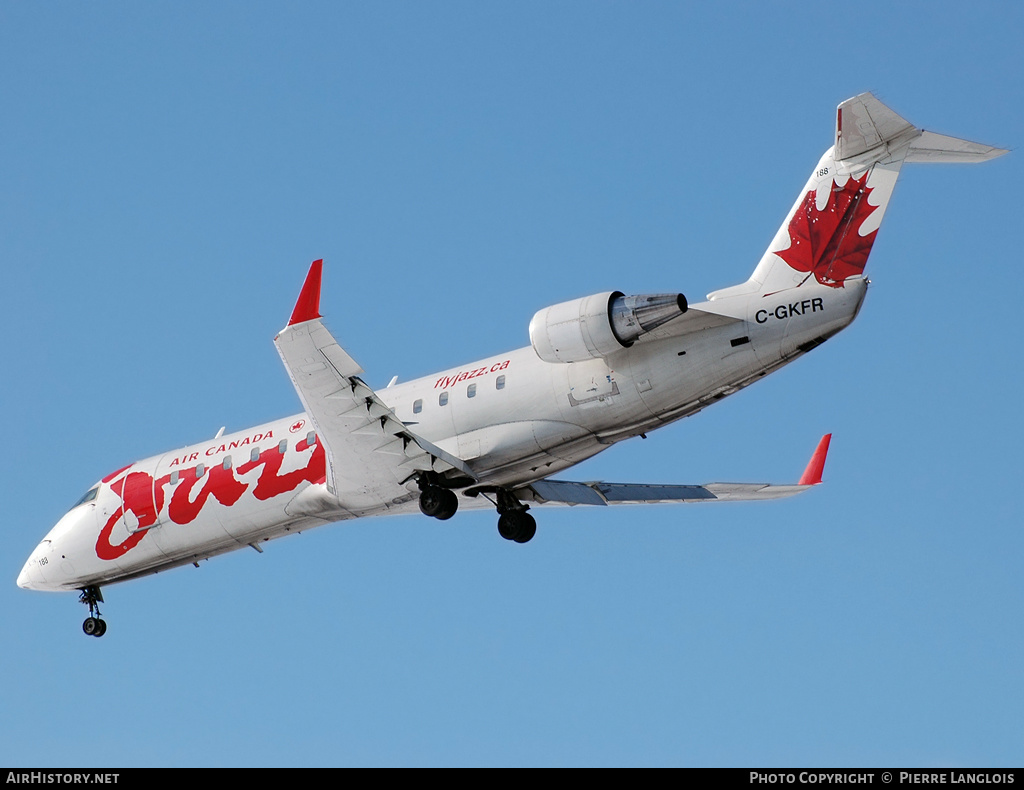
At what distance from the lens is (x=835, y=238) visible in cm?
2402

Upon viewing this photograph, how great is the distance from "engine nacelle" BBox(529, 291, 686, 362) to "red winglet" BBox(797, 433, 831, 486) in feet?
24.2

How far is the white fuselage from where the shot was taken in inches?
926

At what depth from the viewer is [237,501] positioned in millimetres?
28078

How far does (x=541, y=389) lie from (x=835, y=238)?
18.7ft

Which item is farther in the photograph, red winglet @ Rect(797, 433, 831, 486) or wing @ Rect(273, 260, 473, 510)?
red winglet @ Rect(797, 433, 831, 486)

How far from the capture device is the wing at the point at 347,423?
74.7 feet

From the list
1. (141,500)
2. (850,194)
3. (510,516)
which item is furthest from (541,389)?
(141,500)

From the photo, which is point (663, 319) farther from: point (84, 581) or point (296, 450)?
point (84, 581)

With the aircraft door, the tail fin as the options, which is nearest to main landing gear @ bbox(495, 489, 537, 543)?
the tail fin

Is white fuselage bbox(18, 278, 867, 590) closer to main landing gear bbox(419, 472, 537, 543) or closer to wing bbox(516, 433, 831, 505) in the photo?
main landing gear bbox(419, 472, 537, 543)

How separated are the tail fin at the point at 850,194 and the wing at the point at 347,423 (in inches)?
239

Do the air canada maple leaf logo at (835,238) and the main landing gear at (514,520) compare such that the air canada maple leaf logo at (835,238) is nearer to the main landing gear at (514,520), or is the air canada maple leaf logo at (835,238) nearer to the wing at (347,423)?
the wing at (347,423)

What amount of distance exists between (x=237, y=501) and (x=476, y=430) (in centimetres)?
572
